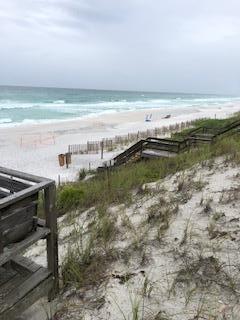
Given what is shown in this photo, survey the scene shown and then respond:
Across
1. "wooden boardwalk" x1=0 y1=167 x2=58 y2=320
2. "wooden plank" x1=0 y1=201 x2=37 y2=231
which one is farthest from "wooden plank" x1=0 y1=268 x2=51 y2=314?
"wooden plank" x1=0 y1=201 x2=37 y2=231

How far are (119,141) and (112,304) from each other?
2623 cm

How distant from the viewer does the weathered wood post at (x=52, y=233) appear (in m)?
3.82

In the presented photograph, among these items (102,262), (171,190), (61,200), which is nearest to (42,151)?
(61,200)

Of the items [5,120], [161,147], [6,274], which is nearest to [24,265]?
[6,274]

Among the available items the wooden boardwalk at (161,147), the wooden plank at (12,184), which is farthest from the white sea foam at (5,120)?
the wooden plank at (12,184)

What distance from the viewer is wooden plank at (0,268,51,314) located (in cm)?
343

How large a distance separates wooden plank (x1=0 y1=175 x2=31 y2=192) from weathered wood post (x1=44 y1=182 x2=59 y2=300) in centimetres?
28

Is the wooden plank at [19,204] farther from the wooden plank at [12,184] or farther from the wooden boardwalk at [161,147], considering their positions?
the wooden boardwalk at [161,147]

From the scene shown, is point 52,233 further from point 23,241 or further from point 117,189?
point 117,189

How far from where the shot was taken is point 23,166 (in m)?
22.3

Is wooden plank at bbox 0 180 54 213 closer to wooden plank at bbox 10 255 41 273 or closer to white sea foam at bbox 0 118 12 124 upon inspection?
wooden plank at bbox 10 255 41 273

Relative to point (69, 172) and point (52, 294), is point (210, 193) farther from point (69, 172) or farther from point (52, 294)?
point (69, 172)

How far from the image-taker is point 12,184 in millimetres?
4016

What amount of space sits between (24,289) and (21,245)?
1.67ft
